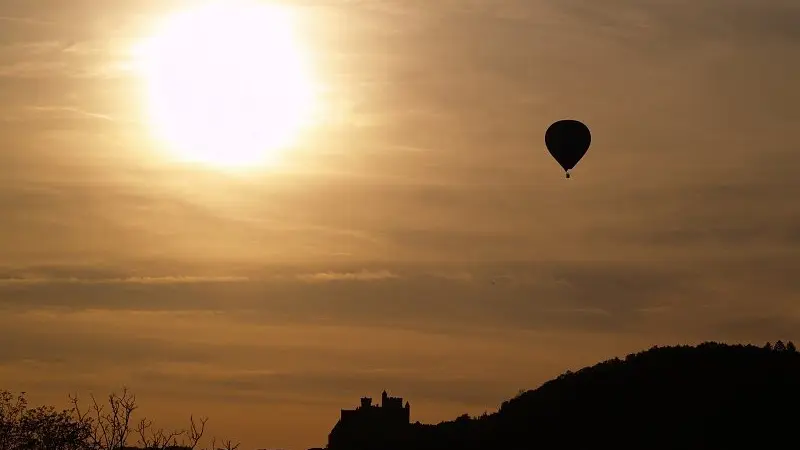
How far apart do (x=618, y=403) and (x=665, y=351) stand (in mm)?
Result: 13629

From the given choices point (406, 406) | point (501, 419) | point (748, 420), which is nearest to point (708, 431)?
point (748, 420)

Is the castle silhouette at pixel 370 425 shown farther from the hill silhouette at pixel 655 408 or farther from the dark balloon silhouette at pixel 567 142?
the dark balloon silhouette at pixel 567 142

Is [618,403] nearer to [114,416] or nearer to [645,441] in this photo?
[645,441]

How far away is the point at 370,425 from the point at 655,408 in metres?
40.7

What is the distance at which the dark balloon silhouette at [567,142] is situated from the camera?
127 meters

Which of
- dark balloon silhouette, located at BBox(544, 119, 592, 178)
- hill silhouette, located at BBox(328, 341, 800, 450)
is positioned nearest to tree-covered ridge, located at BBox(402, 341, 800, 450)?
hill silhouette, located at BBox(328, 341, 800, 450)

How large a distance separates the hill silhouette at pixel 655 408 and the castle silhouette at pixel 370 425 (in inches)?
40.2

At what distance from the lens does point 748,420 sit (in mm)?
133500

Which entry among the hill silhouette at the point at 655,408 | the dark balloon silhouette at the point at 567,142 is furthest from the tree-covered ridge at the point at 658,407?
the dark balloon silhouette at the point at 567,142

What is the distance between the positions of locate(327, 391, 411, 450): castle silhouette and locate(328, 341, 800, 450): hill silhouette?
3.35ft

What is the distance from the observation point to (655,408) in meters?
138

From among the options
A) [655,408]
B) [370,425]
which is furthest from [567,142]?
[370,425]

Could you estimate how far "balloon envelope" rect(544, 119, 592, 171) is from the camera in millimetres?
127438

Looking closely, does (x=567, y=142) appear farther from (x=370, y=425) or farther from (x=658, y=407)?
(x=370, y=425)
